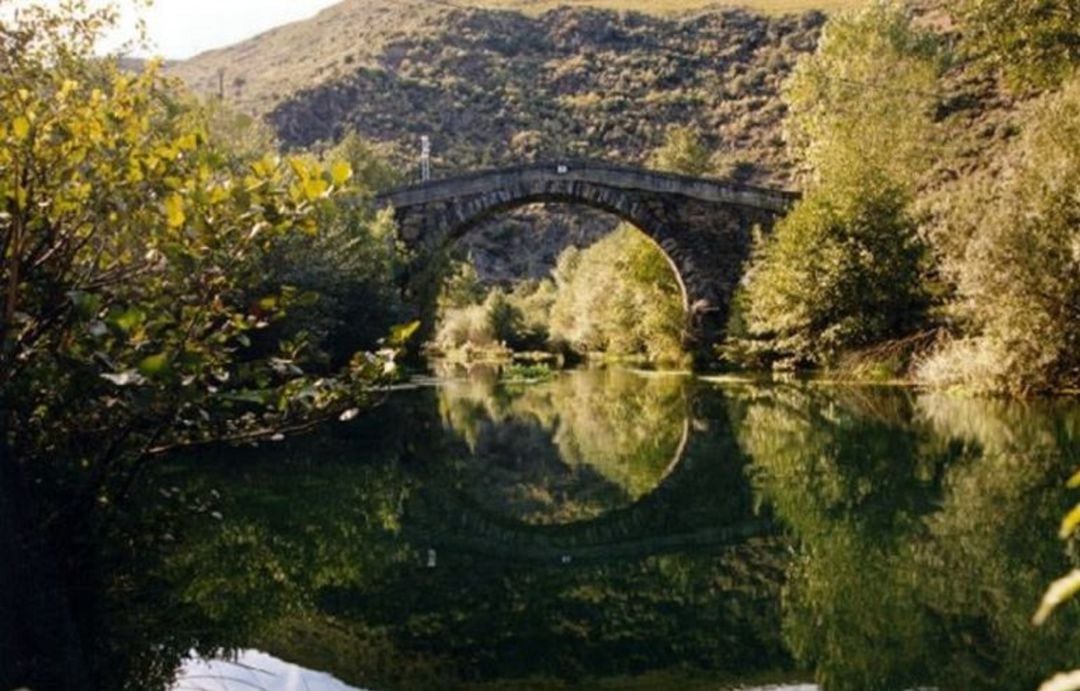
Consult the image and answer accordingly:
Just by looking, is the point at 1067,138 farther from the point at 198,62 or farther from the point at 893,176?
the point at 198,62

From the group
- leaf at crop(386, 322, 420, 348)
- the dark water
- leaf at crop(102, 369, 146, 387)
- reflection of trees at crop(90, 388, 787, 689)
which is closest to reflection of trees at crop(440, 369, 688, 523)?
the dark water

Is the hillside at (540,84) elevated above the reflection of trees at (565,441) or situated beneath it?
elevated above

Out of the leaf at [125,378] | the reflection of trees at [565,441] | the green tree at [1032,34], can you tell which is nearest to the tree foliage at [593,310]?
the reflection of trees at [565,441]

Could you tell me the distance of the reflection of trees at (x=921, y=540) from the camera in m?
6.37

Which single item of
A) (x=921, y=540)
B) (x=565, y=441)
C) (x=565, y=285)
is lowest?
(x=565, y=441)

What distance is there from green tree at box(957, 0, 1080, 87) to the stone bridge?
7.32 meters

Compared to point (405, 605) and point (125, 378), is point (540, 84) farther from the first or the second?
point (125, 378)

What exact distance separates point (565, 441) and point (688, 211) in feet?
67.2

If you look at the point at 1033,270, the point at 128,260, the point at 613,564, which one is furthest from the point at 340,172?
the point at 1033,270

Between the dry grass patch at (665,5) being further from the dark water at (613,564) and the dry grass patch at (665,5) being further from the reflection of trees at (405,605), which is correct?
the reflection of trees at (405,605)

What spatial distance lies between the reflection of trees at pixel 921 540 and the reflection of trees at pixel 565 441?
5.05ft

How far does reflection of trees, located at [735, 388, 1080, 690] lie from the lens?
637 cm

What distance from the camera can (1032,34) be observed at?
109ft

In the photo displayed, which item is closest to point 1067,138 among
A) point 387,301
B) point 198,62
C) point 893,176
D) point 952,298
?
point 952,298
